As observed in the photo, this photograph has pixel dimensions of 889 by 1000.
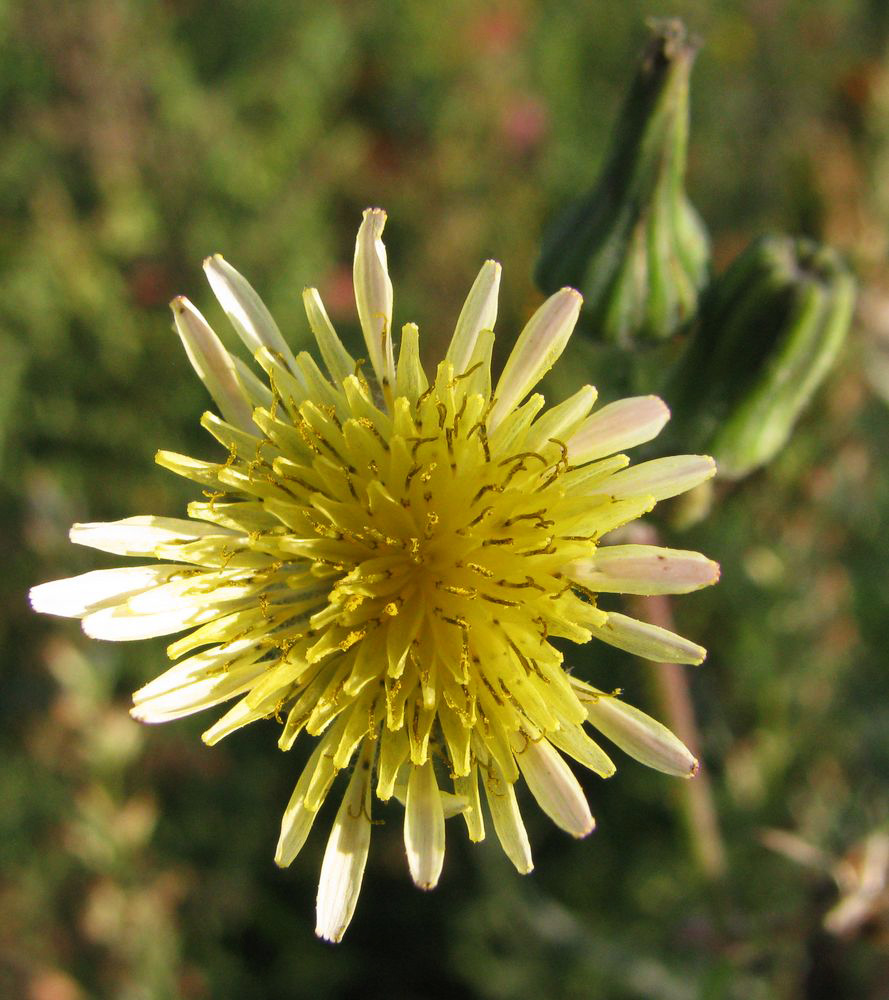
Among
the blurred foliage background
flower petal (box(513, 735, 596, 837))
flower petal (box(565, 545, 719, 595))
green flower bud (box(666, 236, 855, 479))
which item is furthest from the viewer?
the blurred foliage background

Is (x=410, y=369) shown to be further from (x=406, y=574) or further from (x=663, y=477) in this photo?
(x=663, y=477)

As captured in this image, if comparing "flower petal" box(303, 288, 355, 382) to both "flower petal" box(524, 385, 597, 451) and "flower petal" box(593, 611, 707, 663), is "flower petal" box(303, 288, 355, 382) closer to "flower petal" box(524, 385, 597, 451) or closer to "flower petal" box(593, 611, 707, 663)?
"flower petal" box(524, 385, 597, 451)

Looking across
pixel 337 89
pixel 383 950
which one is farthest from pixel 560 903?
pixel 337 89

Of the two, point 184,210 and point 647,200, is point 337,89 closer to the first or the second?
point 184,210

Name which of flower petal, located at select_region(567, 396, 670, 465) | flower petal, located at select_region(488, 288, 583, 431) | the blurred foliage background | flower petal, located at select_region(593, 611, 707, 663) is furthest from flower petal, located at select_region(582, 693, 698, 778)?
the blurred foliage background

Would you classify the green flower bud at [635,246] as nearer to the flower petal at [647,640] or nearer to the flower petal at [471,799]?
the flower petal at [647,640]

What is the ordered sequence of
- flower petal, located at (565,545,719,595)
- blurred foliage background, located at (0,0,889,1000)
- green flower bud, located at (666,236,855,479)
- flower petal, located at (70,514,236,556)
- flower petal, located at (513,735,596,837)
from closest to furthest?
flower petal, located at (565,545,719,595)
flower petal, located at (513,735,596,837)
flower petal, located at (70,514,236,556)
green flower bud, located at (666,236,855,479)
blurred foliage background, located at (0,0,889,1000)
